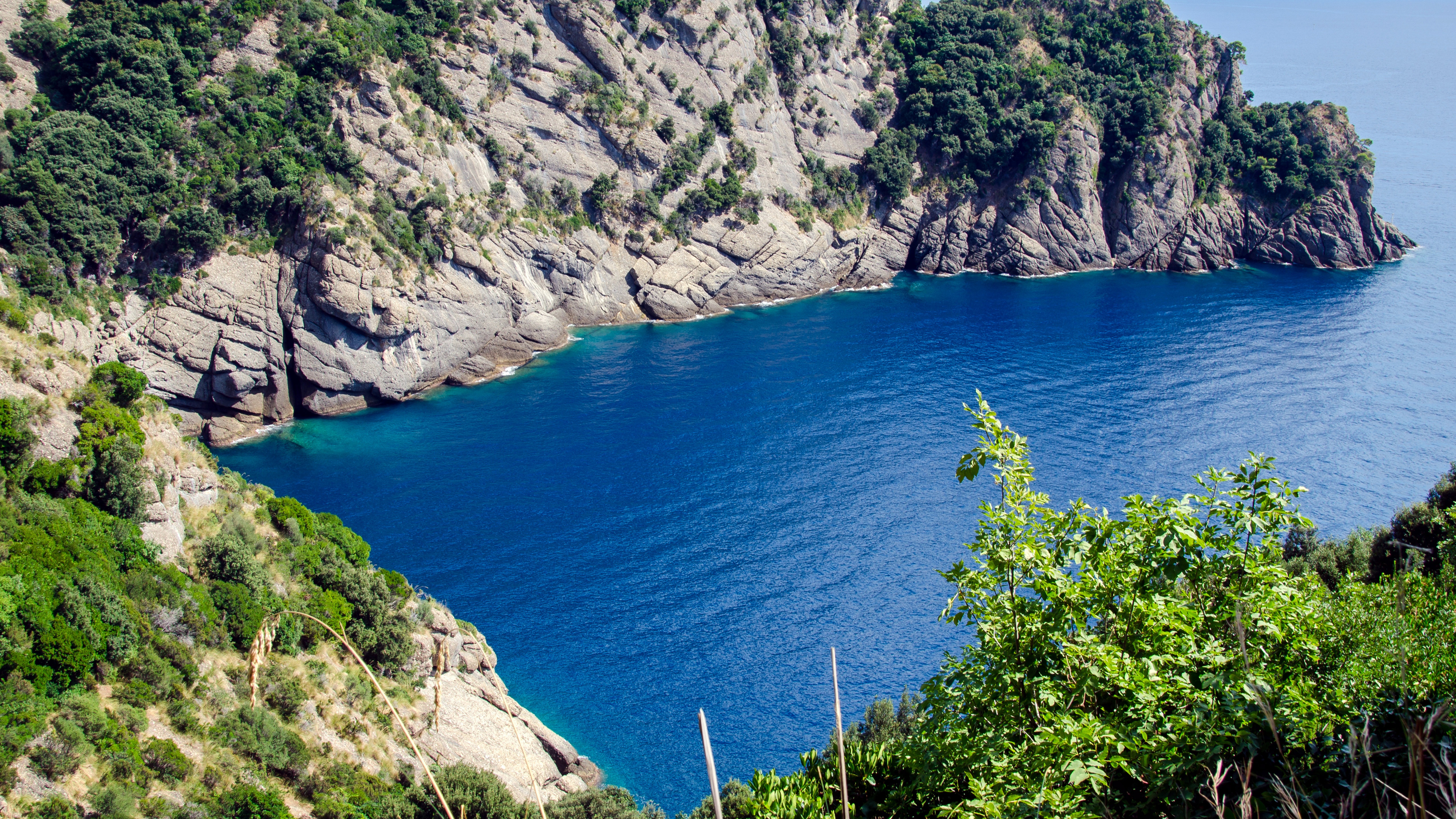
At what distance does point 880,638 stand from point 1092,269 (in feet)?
269

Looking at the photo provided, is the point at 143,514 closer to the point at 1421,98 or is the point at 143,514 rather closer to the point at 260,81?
the point at 260,81

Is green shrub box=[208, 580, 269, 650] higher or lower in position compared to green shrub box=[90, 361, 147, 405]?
lower

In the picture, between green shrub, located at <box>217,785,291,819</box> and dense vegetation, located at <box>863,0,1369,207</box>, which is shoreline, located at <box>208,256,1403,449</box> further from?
green shrub, located at <box>217,785,291,819</box>

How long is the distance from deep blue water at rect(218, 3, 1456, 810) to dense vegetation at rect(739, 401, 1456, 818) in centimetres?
2177

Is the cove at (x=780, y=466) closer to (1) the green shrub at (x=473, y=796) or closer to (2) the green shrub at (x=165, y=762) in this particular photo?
(1) the green shrub at (x=473, y=796)

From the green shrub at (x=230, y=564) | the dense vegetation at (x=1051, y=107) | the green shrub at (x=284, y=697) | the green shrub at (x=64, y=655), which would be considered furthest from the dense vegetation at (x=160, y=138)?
the dense vegetation at (x=1051, y=107)

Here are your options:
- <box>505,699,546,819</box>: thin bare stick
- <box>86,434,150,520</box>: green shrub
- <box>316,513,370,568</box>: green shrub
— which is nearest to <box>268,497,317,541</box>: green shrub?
<box>316,513,370,568</box>: green shrub

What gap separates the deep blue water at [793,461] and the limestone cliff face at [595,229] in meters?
4.46

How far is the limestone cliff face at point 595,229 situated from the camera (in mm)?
61625

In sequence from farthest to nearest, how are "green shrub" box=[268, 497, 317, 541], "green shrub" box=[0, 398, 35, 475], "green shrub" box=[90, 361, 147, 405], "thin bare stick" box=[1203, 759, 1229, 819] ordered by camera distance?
1. "green shrub" box=[268, 497, 317, 541]
2. "green shrub" box=[90, 361, 147, 405]
3. "green shrub" box=[0, 398, 35, 475]
4. "thin bare stick" box=[1203, 759, 1229, 819]

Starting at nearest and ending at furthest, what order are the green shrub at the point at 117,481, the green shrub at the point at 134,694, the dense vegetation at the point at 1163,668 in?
the dense vegetation at the point at 1163,668
the green shrub at the point at 134,694
the green shrub at the point at 117,481

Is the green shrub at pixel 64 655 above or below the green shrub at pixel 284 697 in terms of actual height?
above

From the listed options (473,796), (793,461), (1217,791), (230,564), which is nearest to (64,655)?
(230,564)

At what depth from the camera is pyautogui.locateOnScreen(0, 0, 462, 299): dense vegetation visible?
175 feet
